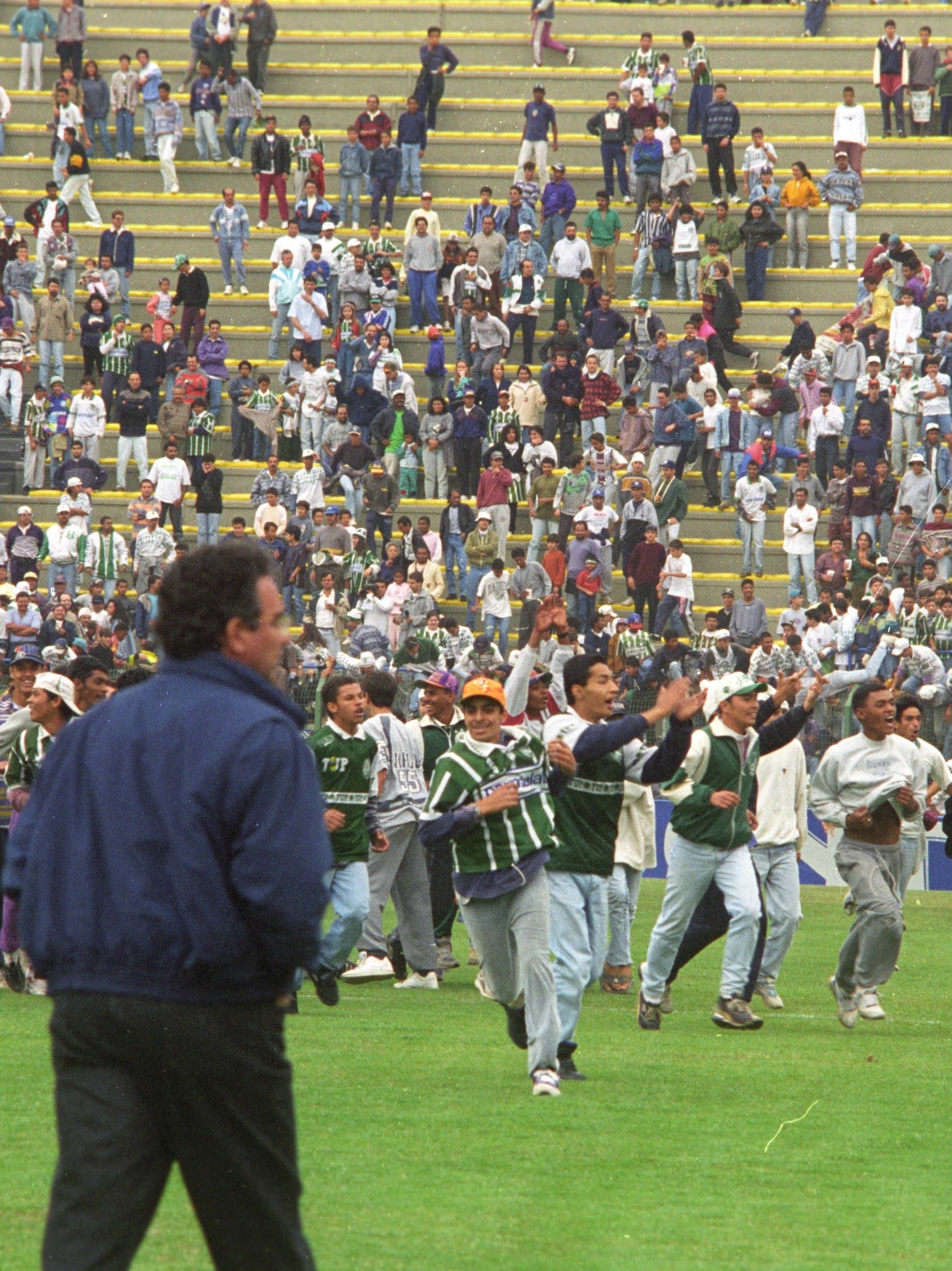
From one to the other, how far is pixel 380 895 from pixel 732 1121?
188 inches

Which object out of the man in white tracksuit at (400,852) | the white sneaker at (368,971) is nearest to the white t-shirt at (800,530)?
the man in white tracksuit at (400,852)

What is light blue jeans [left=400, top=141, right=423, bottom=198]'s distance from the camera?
3588 centimetres

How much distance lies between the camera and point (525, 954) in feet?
26.8

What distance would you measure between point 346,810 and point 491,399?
65.1 feet

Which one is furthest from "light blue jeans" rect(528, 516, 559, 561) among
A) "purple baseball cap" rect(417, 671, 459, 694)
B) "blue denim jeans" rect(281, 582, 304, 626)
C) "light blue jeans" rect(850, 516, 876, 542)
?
"purple baseball cap" rect(417, 671, 459, 694)

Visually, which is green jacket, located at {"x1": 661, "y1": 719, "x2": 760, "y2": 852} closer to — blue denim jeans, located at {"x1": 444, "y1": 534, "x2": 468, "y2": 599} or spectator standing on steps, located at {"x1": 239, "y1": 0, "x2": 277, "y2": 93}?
blue denim jeans, located at {"x1": 444, "y1": 534, "x2": 468, "y2": 599}

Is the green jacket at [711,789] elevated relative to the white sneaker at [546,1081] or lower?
elevated

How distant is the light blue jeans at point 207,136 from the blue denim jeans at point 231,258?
140 inches

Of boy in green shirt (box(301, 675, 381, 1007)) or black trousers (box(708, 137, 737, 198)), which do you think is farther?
black trousers (box(708, 137, 737, 198))

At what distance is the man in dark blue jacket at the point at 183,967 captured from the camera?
153 inches

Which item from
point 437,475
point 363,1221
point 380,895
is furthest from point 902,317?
point 363,1221

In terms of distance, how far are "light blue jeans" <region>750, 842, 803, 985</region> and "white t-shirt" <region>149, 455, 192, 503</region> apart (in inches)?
748

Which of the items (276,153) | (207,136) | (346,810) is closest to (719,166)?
(276,153)

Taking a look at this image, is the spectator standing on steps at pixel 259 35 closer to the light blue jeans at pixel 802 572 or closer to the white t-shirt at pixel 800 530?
the white t-shirt at pixel 800 530
